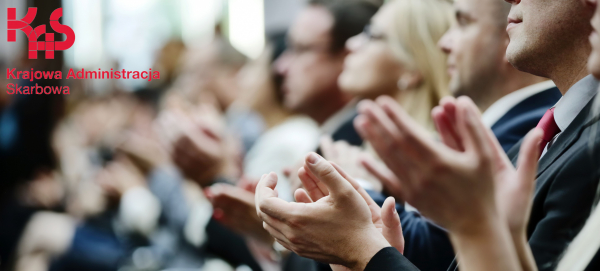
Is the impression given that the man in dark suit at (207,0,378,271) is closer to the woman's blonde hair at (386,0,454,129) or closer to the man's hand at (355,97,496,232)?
the woman's blonde hair at (386,0,454,129)

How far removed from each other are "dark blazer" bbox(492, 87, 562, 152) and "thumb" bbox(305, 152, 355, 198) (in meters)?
0.34

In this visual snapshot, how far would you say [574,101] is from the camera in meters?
0.54

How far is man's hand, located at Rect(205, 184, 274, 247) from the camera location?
0.93 metres

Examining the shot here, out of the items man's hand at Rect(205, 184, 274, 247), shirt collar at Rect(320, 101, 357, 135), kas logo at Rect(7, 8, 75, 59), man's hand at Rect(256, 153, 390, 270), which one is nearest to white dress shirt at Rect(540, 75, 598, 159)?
man's hand at Rect(256, 153, 390, 270)

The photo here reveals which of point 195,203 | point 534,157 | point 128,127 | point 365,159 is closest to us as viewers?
point 534,157

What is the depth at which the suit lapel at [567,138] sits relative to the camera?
0.50 m

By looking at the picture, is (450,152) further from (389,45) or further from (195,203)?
(195,203)

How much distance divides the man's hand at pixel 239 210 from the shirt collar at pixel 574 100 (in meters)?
0.53

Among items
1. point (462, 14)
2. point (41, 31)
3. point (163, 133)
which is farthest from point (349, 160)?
point (41, 31)

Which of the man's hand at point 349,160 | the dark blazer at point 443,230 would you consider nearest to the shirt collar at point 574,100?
the dark blazer at point 443,230

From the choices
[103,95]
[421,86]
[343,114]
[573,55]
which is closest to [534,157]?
[573,55]

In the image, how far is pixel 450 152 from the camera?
411 mm

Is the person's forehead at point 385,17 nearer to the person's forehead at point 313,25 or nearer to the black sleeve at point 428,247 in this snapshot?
the person's forehead at point 313,25

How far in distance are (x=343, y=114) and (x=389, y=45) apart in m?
0.26
